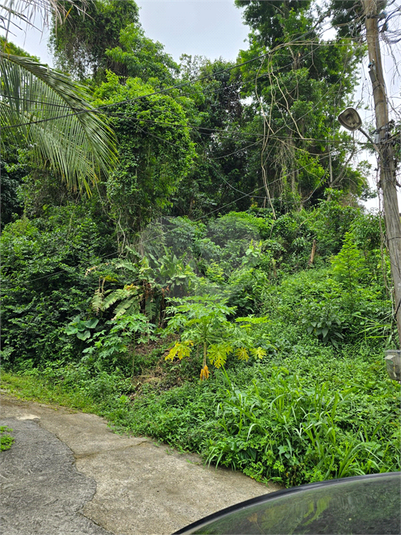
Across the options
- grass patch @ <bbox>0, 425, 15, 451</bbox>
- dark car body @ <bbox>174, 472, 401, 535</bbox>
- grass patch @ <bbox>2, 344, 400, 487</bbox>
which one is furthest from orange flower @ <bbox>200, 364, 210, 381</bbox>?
dark car body @ <bbox>174, 472, 401, 535</bbox>

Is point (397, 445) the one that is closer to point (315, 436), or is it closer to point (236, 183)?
point (315, 436)

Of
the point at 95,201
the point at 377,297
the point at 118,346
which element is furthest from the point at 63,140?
the point at 377,297

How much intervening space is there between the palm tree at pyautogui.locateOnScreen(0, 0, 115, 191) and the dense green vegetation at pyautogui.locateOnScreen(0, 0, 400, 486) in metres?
0.19

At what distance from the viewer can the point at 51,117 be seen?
4.56 metres

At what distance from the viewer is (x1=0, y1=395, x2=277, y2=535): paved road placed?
2.35 m

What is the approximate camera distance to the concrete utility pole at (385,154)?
3.58 metres

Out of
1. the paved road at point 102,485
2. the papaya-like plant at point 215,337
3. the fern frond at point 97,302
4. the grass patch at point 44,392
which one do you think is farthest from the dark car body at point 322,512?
the fern frond at point 97,302

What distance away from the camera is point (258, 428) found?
342 cm

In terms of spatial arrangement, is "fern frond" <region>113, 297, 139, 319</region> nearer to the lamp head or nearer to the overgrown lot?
the overgrown lot

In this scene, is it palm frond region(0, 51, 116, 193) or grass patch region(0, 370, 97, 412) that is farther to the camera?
grass patch region(0, 370, 97, 412)

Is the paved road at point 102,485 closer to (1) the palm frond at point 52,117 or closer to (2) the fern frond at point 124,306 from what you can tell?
(2) the fern frond at point 124,306

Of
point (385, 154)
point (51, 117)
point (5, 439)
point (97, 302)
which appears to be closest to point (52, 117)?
point (51, 117)

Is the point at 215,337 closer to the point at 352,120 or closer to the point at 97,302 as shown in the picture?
the point at 97,302

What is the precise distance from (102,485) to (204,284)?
14.5 feet
